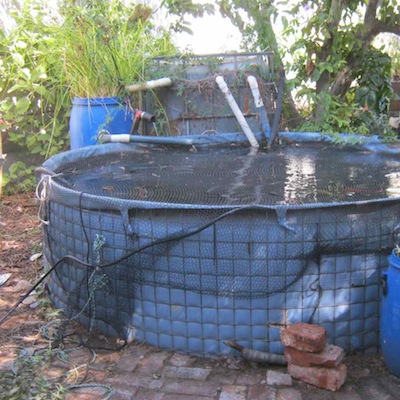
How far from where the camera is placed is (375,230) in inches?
93.5

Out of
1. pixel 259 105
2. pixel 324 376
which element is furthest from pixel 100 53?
pixel 324 376

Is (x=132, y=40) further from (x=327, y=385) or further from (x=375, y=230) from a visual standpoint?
(x=327, y=385)

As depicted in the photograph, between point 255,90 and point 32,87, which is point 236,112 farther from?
point 32,87

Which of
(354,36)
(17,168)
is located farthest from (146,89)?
(354,36)

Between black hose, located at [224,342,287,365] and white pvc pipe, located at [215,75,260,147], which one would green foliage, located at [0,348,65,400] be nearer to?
black hose, located at [224,342,287,365]

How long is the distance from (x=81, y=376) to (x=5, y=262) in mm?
1575

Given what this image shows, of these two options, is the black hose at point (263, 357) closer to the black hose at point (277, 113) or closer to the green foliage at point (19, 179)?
the black hose at point (277, 113)

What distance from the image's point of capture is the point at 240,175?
3330 millimetres

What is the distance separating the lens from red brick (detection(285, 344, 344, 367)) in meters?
2.13

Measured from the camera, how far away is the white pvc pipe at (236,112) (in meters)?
4.35

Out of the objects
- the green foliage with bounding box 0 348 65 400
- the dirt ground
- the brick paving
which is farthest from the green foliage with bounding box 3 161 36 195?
the green foliage with bounding box 0 348 65 400

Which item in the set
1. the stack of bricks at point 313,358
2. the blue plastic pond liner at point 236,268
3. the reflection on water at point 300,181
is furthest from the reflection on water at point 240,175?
the stack of bricks at point 313,358

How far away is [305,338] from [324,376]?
161 mm

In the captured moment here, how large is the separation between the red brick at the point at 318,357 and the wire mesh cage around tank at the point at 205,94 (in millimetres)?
2664
